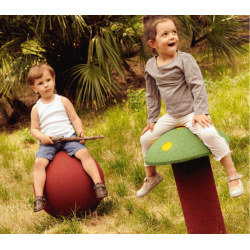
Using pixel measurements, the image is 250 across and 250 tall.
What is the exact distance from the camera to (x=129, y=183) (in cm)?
386

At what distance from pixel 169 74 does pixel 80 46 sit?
189 inches

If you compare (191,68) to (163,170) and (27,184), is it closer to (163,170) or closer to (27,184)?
(163,170)

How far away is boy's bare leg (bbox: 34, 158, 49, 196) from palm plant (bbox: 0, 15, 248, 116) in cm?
273

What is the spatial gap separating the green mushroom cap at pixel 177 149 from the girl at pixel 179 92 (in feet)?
0.19

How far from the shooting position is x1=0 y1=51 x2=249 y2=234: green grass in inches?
117

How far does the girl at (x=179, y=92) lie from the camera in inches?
90.6

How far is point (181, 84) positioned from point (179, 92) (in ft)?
0.23

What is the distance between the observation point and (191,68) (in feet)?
7.98

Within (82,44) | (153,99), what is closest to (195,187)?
(153,99)

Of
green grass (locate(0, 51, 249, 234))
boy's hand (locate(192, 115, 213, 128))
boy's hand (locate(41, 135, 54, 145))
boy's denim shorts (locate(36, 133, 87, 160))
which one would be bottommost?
green grass (locate(0, 51, 249, 234))

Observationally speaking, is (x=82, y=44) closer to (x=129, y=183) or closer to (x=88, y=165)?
(x=129, y=183)

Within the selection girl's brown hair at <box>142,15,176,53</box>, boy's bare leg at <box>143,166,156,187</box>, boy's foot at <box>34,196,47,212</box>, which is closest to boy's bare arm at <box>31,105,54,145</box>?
boy's foot at <box>34,196,47,212</box>

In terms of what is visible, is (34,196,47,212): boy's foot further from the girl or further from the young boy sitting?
the girl

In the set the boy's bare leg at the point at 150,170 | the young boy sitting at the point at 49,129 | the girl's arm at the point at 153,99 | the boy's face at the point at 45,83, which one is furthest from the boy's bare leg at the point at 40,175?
the girl's arm at the point at 153,99
